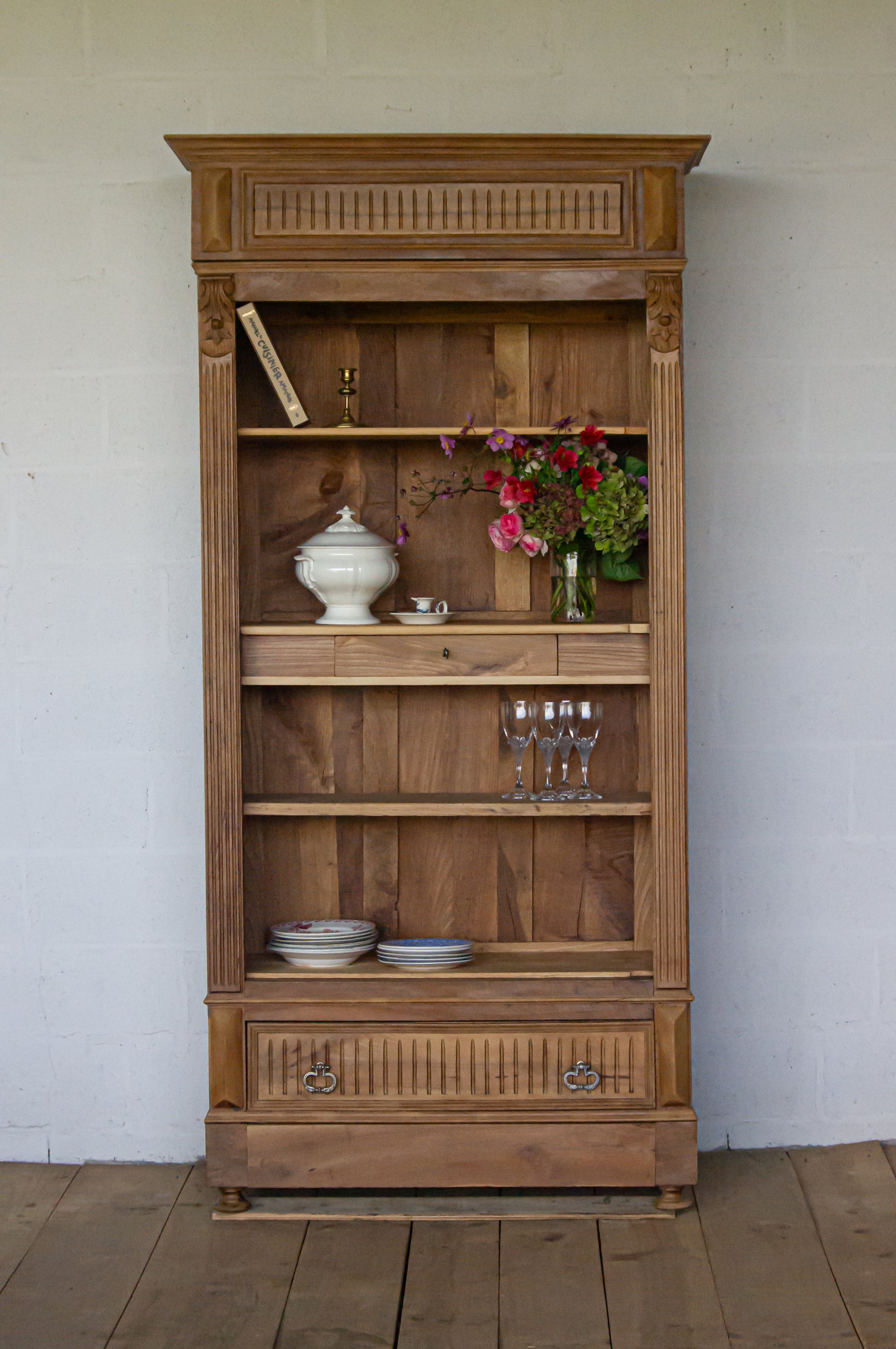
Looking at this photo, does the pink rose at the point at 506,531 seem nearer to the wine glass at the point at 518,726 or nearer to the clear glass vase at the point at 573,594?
the clear glass vase at the point at 573,594

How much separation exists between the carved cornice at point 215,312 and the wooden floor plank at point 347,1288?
1842 millimetres

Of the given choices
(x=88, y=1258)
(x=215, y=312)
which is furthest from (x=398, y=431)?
(x=88, y=1258)

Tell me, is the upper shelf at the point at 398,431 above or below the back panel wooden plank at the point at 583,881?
above

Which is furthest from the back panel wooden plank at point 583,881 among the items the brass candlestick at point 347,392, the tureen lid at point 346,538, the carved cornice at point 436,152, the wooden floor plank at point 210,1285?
the carved cornice at point 436,152

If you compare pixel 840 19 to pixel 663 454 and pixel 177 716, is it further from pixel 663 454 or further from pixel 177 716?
pixel 177 716

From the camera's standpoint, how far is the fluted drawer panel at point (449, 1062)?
262cm

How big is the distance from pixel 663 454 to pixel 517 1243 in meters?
1.64

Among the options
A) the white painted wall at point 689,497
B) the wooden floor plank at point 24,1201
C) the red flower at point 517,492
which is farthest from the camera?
the white painted wall at point 689,497

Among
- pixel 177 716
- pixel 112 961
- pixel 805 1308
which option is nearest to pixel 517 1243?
pixel 805 1308

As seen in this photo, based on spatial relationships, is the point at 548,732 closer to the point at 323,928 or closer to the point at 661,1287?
the point at 323,928

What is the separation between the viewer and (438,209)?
2.60m

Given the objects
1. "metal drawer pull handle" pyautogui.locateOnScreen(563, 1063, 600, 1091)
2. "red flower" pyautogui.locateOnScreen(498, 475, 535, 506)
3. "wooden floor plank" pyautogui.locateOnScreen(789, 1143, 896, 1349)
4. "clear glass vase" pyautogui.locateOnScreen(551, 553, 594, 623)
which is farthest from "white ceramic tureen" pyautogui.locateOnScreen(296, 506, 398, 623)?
"wooden floor plank" pyautogui.locateOnScreen(789, 1143, 896, 1349)

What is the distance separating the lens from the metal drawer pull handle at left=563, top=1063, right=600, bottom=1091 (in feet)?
8.56

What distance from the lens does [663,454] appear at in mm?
2598
